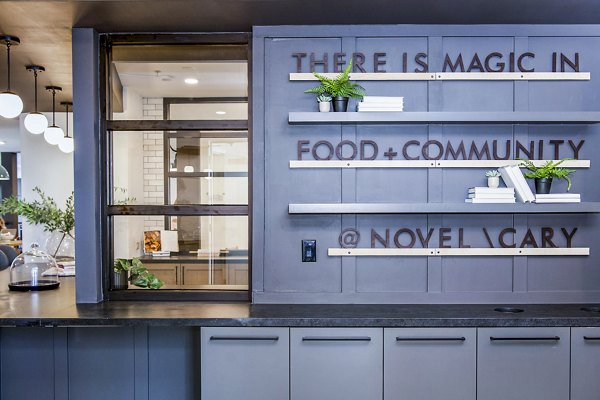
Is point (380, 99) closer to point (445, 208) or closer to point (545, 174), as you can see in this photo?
point (445, 208)

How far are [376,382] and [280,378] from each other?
49 centimetres

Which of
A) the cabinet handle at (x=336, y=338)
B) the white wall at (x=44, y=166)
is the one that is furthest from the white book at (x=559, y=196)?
the white wall at (x=44, y=166)

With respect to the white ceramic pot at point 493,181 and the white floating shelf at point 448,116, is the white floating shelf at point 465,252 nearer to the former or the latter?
the white ceramic pot at point 493,181

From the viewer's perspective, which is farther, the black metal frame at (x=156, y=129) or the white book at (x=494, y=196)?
the black metal frame at (x=156, y=129)

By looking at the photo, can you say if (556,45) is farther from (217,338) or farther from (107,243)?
(107,243)

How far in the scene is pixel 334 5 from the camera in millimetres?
2625

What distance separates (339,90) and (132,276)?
1.74 metres

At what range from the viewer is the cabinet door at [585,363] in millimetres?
2490

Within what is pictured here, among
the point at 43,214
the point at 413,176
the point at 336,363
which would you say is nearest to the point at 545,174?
the point at 413,176

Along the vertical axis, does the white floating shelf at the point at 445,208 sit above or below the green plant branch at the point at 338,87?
below

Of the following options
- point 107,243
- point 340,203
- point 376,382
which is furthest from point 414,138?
point 107,243

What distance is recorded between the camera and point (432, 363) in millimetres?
2498

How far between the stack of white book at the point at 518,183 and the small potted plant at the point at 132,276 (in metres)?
2.19

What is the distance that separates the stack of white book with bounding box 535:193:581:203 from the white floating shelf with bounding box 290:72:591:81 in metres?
0.70
